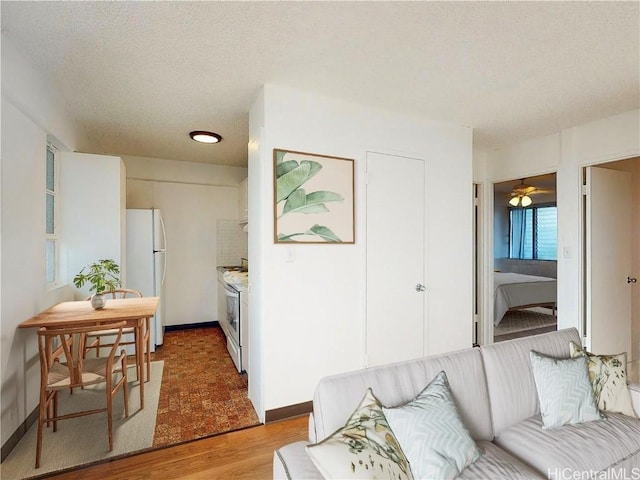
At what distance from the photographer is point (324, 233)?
2.62m

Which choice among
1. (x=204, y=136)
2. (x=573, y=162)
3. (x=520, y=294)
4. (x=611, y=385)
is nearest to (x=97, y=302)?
(x=204, y=136)

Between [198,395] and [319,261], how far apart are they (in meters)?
1.56

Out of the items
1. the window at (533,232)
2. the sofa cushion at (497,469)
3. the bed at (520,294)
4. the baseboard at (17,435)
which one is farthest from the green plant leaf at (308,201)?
the window at (533,232)

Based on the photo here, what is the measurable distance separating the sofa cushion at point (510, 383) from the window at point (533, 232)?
261 inches

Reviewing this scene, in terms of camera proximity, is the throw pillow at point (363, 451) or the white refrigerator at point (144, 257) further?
the white refrigerator at point (144, 257)

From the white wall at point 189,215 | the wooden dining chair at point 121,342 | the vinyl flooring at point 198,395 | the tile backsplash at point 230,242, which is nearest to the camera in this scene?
the vinyl flooring at point 198,395

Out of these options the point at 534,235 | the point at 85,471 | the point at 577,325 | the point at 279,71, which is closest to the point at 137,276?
the point at 85,471

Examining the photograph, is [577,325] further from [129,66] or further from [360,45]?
[129,66]

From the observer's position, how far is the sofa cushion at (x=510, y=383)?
5.39ft

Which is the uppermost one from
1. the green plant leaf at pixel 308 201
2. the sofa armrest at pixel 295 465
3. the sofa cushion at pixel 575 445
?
the green plant leaf at pixel 308 201

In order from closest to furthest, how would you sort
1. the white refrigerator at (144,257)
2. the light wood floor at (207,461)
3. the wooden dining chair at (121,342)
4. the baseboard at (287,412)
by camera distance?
the light wood floor at (207,461) < the baseboard at (287,412) < the wooden dining chair at (121,342) < the white refrigerator at (144,257)

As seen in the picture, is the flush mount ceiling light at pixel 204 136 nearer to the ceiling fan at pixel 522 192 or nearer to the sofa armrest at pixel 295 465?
the sofa armrest at pixel 295 465

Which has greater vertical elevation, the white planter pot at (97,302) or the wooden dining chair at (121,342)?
the white planter pot at (97,302)

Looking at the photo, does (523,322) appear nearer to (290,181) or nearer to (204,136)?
(290,181)
